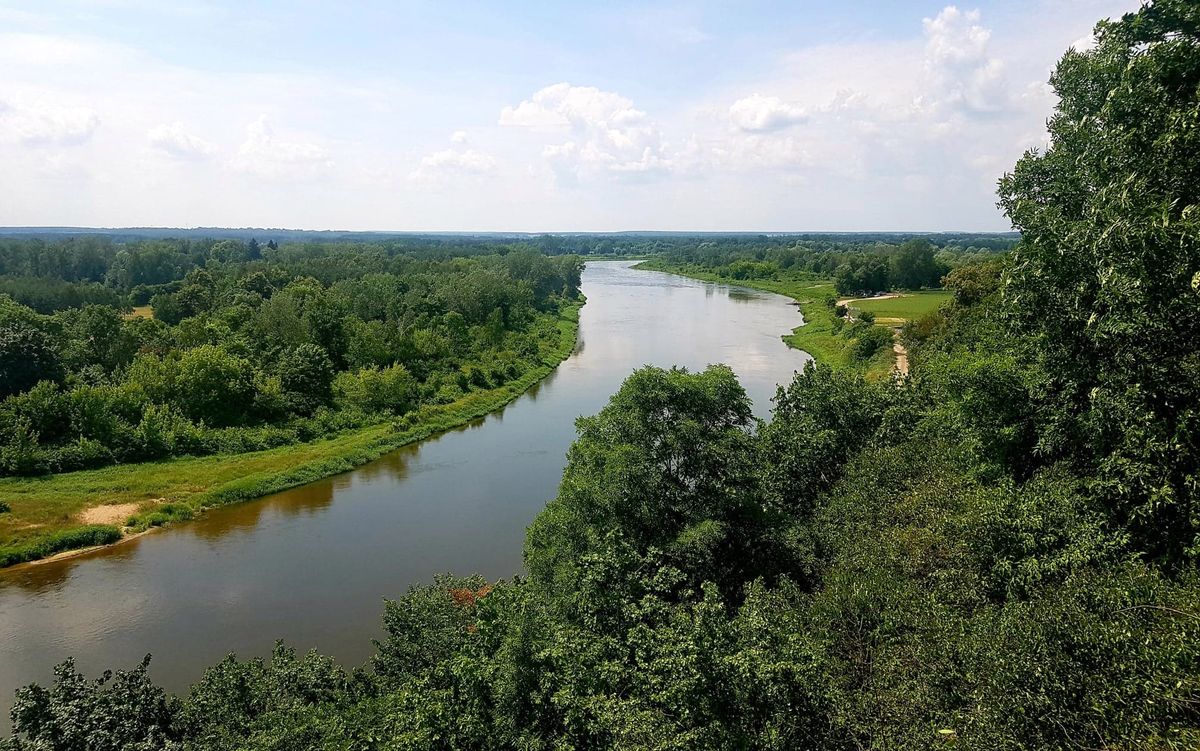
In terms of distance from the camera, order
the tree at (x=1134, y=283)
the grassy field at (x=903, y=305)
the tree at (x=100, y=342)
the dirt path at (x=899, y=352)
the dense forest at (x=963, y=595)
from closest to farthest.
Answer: the dense forest at (x=963, y=595), the tree at (x=1134, y=283), the tree at (x=100, y=342), the dirt path at (x=899, y=352), the grassy field at (x=903, y=305)

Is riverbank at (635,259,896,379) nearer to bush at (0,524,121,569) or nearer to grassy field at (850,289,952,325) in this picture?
grassy field at (850,289,952,325)

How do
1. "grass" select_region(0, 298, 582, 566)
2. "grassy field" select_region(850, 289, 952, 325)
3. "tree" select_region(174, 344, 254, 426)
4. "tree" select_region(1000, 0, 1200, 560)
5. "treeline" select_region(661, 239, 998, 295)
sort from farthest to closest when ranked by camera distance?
"treeline" select_region(661, 239, 998, 295)
"grassy field" select_region(850, 289, 952, 325)
"tree" select_region(174, 344, 254, 426)
"grass" select_region(0, 298, 582, 566)
"tree" select_region(1000, 0, 1200, 560)

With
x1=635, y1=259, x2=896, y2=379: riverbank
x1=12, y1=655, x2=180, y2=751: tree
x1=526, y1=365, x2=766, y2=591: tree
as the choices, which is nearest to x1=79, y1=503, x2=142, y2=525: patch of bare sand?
x1=12, y1=655, x2=180, y2=751: tree

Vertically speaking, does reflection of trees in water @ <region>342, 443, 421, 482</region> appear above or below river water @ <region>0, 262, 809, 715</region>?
below

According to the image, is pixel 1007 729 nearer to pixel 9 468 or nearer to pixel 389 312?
pixel 9 468

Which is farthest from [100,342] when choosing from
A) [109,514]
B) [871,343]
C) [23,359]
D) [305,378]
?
[871,343]

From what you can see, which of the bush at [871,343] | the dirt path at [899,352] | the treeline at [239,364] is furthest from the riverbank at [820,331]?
the treeline at [239,364]

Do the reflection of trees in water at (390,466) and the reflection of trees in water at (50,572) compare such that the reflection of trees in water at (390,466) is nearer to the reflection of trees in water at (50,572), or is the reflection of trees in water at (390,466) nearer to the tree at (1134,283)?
the reflection of trees in water at (50,572)
